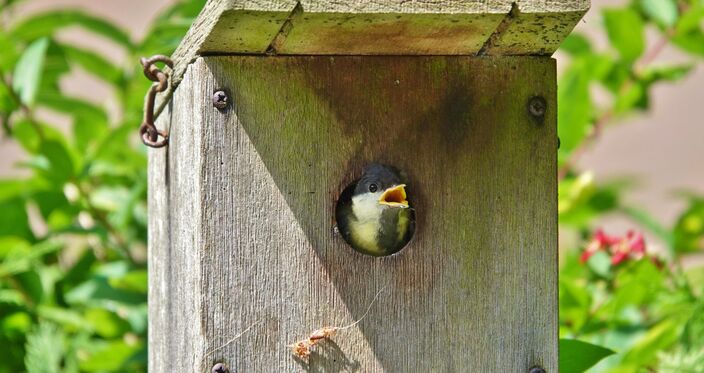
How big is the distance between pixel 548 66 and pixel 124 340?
1.28 metres

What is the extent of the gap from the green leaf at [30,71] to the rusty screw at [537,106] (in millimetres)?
1094

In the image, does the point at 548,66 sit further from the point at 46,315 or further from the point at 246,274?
the point at 46,315

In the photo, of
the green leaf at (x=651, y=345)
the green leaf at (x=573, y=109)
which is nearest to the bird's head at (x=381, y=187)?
the green leaf at (x=651, y=345)

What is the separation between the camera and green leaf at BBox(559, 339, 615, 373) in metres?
1.81

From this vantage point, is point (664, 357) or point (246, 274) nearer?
point (246, 274)

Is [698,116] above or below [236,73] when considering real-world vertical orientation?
above

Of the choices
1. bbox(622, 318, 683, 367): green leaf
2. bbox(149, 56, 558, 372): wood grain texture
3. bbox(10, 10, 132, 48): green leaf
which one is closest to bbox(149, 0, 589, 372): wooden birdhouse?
bbox(149, 56, 558, 372): wood grain texture

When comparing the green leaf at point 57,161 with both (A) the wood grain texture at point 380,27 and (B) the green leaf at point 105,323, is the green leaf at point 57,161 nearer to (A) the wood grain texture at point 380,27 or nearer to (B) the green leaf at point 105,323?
(B) the green leaf at point 105,323

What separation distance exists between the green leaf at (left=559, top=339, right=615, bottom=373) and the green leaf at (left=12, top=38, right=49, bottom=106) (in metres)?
1.20

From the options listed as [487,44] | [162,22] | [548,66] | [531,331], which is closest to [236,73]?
[487,44]

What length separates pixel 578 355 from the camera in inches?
72.2

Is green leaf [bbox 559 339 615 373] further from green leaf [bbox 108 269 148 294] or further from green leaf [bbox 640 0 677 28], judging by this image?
green leaf [bbox 640 0 677 28]

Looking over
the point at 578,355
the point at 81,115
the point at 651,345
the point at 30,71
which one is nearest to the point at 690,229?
the point at 651,345

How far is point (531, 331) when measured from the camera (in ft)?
5.74
